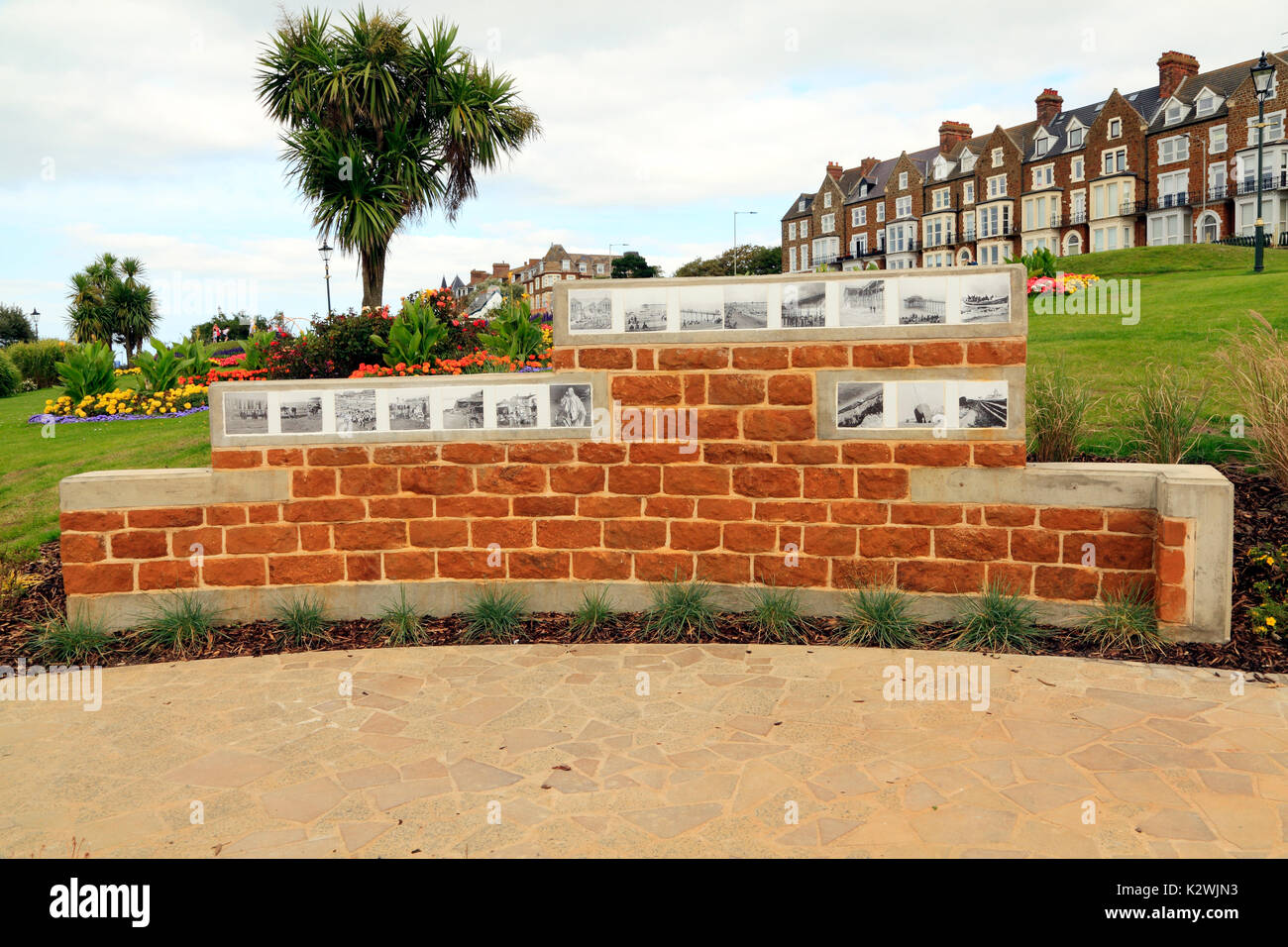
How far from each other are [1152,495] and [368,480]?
4800mm

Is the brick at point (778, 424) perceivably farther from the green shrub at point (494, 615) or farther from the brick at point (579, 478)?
the green shrub at point (494, 615)

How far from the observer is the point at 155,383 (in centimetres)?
1491

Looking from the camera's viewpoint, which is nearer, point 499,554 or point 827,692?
point 827,692

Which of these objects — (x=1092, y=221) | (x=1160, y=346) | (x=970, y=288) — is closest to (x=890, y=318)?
(x=970, y=288)

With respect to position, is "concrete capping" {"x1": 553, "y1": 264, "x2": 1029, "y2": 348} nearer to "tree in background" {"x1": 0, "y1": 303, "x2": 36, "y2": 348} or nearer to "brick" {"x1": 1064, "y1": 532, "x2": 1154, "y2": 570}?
"brick" {"x1": 1064, "y1": 532, "x2": 1154, "y2": 570}

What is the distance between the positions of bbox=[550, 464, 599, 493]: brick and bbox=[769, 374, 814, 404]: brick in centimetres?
121

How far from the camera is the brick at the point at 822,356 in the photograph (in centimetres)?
588

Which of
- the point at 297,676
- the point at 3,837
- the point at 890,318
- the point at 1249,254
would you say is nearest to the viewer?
the point at 3,837

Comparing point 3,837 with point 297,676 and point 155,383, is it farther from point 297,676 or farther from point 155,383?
point 155,383

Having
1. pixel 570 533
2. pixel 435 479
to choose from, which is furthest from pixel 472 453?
pixel 570 533

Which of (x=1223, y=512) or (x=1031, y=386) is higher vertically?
(x=1031, y=386)

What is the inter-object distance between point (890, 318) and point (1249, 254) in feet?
88.3

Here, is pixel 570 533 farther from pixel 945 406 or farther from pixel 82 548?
pixel 82 548

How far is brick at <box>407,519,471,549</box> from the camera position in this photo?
20.4 feet
